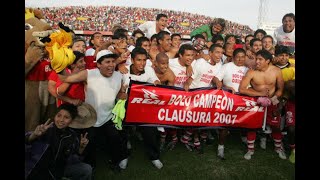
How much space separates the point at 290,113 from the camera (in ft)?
17.5

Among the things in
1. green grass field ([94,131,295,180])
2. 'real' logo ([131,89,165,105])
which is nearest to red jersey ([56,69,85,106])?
'real' logo ([131,89,165,105])

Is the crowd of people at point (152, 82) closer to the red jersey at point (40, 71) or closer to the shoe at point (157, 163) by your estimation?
the shoe at point (157, 163)

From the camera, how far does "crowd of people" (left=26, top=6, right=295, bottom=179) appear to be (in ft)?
13.2

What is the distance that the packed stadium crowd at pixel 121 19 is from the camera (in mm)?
23197

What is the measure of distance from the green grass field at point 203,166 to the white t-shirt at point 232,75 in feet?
4.18

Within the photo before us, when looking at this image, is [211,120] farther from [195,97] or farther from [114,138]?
[114,138]

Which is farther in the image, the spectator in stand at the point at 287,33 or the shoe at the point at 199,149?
the spectator in stand at the point at 287,33

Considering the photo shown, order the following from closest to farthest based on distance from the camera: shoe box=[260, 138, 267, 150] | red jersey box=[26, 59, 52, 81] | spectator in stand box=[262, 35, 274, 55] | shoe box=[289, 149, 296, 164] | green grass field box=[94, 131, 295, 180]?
1. red jersey box=[26, 59, 52, 81]
2. green grass field box=[94, 131, 295, 180]
3. shoe box=[289, 149, 296, 164]
4. shoe box=[260, 138, 267, 150]
5. spectator in stand box=[262, 35, 274, 55]

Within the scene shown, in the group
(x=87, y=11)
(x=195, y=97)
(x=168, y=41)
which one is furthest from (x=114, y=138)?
(x=87, y=11)

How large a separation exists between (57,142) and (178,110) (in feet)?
6.97

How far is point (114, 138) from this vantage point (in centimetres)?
448

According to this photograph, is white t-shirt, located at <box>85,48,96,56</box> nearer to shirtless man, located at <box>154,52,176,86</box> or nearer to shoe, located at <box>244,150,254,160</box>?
shirtless man, located at <box>154,52,176,86</box>

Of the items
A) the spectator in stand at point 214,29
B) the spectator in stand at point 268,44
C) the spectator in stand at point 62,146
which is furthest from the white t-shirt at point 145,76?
the spectator in stand at point 268,44

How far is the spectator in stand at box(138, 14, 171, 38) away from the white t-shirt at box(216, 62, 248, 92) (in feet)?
6.86
